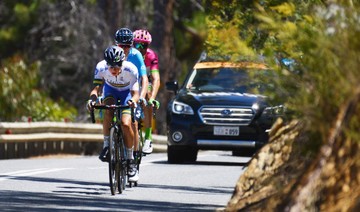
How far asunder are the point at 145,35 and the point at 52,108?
42.1 ft

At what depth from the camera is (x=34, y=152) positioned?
25.7 meters

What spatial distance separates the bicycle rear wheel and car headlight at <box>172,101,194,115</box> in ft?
20.4

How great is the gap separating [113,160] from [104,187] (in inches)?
45.2

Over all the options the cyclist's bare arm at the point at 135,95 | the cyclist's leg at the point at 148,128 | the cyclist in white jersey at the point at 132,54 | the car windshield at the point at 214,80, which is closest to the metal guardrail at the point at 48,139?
the car windshield at the point at 214,80

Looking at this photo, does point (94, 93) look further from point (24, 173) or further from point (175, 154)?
point (175, 154)

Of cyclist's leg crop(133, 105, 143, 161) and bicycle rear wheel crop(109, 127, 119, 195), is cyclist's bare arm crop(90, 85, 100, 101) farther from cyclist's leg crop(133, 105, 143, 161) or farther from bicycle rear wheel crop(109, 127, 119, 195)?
cyclist's leg crop(133, 105, 143, 161)

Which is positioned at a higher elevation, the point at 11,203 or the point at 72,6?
the point at 11,203

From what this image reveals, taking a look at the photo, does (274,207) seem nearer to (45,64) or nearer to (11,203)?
(11,203)

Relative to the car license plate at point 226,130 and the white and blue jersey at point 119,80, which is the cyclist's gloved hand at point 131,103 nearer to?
the white and blue jersey at point 119,80

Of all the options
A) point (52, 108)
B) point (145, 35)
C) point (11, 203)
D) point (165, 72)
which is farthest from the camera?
point (165, 72)

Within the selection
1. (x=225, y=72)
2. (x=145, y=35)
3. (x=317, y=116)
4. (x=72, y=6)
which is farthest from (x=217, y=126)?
(x=72, y=6)

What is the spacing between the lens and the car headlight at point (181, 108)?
850 inches

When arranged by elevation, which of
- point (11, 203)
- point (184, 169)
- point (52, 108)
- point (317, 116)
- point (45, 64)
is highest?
point (317, 116)

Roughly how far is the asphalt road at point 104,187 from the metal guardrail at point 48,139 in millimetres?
2350
